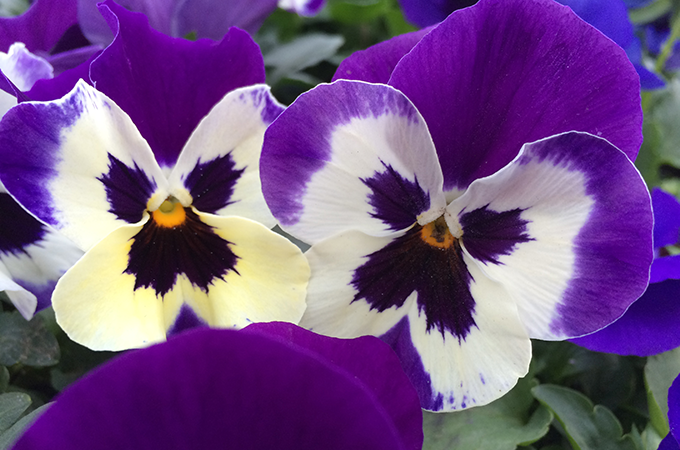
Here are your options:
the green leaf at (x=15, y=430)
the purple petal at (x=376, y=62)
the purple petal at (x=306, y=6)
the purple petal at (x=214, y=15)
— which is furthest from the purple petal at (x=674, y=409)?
the purple petal at (x=306, y=6)

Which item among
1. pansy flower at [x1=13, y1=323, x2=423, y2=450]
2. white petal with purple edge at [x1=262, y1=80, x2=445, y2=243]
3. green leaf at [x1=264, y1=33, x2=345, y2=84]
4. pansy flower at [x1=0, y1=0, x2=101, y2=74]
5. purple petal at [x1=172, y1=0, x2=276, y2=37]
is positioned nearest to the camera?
pansy flower at [x1=13, y1=323, x2=423, y2=450]

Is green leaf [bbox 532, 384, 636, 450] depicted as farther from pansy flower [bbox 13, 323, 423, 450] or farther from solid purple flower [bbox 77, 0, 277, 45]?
solid purple flower [bbox 77, 0, 277, 45]

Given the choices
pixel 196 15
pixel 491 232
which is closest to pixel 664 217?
pixel 491 232

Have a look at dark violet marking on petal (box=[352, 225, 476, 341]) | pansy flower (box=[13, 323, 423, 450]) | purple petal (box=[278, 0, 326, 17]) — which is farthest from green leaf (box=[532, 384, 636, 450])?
purple petal (box=[278, 0, 326, 17])

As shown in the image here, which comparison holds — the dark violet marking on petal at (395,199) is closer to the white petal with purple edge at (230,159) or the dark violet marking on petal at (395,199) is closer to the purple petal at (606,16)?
the white petal with purple edge at (230,159)

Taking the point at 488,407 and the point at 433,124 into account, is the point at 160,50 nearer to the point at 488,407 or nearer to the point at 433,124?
the point at 433,124

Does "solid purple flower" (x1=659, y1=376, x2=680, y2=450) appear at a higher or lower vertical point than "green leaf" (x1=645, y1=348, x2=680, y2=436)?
higher

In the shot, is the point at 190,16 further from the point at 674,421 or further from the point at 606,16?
the point at 674,421
